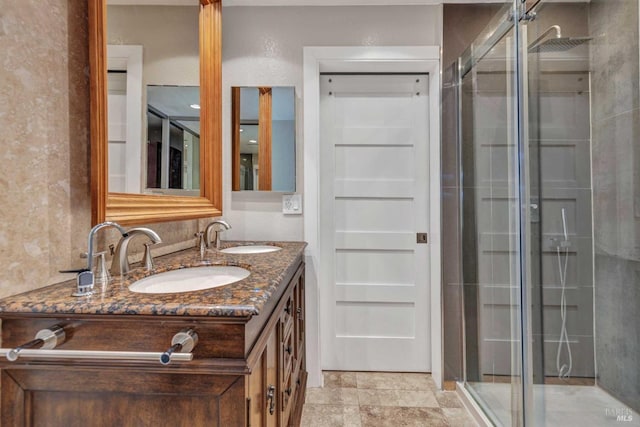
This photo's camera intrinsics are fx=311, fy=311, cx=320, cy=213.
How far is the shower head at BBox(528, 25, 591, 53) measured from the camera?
159 centimetres

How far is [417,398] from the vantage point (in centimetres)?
191

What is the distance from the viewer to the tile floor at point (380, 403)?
171 centimetres

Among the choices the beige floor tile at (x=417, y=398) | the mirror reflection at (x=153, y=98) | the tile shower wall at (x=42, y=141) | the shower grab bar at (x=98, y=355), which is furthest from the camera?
the beige floor tile at (x=417, y=398)

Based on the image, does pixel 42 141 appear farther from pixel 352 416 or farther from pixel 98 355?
pixel 352 416

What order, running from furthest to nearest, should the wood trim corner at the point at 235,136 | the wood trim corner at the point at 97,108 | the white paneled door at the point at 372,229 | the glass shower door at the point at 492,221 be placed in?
the white paneled door at the point at 372,229 < the wood trim corner at the point at 235,136 < the glass shower door at the point at 492,221 < the wood trim corner at the point at 97,108

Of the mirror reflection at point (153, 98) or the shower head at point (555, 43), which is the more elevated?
the shower head at point (555, 43)

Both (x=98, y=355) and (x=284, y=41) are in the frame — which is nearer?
(x=98, y=355)

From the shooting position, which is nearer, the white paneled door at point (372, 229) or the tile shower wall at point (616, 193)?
the tile shower wall at point (616, 193)

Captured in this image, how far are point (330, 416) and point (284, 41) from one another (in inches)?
89.8

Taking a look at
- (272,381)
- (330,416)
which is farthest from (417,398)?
(272,381)

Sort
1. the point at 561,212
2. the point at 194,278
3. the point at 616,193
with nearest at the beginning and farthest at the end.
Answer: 1. the point at 194,278
2. the point at 616,193
3. the point at 561,212

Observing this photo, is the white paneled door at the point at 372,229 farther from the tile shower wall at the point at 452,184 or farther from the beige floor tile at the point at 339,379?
the tile shower wall at the point at 452,184

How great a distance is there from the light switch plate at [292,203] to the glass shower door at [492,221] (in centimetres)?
104

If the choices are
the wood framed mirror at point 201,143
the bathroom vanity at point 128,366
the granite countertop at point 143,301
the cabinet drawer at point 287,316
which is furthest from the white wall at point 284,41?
the bathroom vanity at point 128,366
